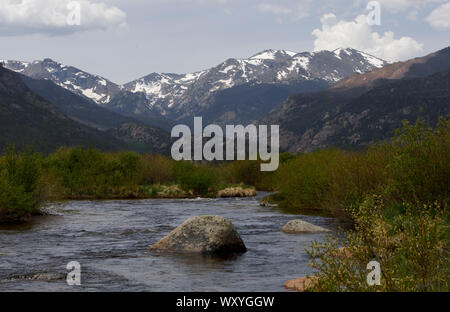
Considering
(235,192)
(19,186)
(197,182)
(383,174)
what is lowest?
(235,192)

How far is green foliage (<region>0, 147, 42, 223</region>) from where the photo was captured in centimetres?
3478

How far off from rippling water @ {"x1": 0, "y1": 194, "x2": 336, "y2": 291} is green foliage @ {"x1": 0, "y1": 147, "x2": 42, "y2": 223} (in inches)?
63.2

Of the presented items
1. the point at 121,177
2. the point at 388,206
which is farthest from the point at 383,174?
the point at 121,177

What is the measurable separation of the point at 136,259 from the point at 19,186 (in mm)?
17116

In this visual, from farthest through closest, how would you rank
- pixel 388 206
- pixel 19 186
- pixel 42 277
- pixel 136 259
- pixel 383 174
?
pixel 19 186
pixel 383 174
pixel 388 206
pixel 136 259
pixel 42 277

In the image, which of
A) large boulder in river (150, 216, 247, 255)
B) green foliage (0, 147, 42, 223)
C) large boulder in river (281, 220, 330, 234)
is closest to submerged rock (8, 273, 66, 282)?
large boulder in river (150, 216, 247, 255)

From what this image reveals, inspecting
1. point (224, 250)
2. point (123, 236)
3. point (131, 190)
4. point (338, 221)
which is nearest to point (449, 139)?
point (224, 250)

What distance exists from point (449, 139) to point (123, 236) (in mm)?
17024

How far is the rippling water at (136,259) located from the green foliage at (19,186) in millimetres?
1605

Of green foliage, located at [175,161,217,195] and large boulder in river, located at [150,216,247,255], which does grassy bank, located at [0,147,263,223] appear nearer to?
green foliage, located at [175,161,217,195]

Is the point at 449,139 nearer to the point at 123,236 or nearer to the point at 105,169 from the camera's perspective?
the point at 123,236

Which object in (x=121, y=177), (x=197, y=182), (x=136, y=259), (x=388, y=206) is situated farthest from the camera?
(x=197, y=182)

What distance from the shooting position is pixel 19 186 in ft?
119

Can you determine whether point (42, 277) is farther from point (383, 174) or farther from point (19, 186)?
point (19, 186)
